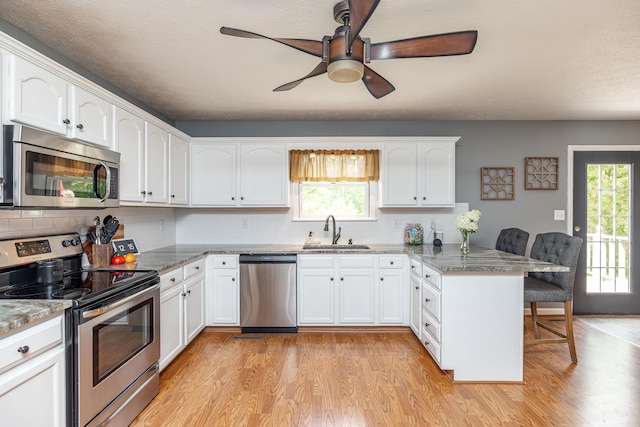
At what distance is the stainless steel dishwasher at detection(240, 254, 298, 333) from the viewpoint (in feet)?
11.2

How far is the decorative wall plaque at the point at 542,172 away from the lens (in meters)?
4.04

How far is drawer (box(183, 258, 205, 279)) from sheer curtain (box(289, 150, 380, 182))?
135 centimetres

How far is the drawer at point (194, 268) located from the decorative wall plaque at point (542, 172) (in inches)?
150

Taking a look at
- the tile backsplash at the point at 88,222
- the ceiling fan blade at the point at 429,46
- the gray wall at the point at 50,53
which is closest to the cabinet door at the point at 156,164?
the tile backsplash at the point at 88,222

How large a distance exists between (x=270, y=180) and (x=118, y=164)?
65.0 inches

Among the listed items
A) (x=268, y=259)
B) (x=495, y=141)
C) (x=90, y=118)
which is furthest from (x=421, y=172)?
(x=90, y=118)

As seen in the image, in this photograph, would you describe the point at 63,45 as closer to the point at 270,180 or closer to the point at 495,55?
the point at 270,180

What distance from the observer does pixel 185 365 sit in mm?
2758

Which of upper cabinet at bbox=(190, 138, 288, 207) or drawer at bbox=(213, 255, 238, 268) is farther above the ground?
upper cabinet at bbox=(190, 138, 288, 207)

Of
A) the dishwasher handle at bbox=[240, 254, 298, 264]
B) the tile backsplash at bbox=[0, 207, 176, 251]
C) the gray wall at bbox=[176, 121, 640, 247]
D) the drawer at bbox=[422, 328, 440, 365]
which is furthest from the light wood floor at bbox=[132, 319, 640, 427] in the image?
the gray wall at bbox=[176, 121, 640, 247]

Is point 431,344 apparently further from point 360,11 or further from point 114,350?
point 360,11

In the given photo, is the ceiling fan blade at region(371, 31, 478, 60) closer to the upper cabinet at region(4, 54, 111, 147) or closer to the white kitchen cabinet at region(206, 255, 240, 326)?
the upper cabinet at region(4, 54, 111, 147)

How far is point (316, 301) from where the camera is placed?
3455 mm

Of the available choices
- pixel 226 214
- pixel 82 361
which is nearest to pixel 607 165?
pixel 226 214
